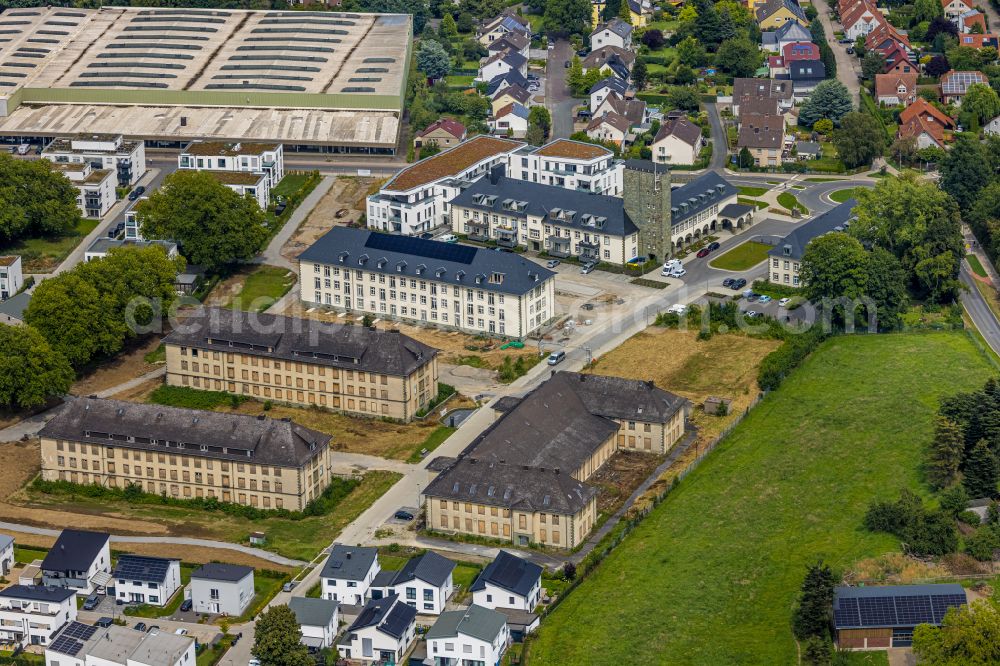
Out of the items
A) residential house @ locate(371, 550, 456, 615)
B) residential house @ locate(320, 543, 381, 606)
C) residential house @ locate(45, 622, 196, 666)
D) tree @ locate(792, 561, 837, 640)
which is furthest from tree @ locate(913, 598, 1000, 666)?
residential house @ locate(45, 622, 196, 666)

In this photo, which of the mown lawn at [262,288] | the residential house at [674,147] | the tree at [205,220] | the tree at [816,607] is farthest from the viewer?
the residential house at [674,147]

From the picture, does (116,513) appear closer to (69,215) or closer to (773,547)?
(773,547)

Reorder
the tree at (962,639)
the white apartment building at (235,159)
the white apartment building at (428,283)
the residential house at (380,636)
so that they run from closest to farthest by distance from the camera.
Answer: the tree at (962,639) < the residential house at (380,636) < the white apartment building at (428,283) < the white apartment building at (235,159)

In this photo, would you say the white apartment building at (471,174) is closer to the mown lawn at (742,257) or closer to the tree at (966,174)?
the mown lawn at (742,257)

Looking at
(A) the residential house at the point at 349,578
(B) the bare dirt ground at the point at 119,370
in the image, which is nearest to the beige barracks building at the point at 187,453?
(A) the residential house at the point at 349,578

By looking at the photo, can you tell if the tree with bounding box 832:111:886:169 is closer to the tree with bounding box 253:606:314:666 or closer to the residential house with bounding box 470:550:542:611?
the residential house with bounding box 470:550:542:611

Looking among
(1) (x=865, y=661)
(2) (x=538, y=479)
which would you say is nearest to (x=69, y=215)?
(2) (x=538, y=479)

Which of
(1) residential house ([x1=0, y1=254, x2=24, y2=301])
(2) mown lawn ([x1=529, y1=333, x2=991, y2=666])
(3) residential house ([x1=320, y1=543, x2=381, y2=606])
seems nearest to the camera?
(2) mown lawn ([x1=529, y1=333, x2=991, y2=666])
